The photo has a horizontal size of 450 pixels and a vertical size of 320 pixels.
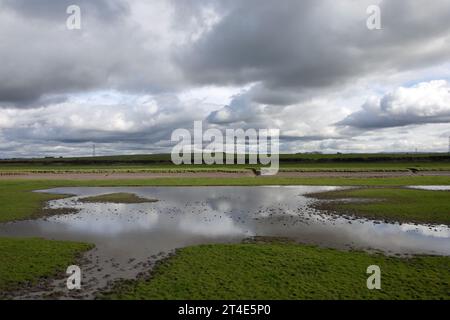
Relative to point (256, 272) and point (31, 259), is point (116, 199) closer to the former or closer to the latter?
point (31, 259)

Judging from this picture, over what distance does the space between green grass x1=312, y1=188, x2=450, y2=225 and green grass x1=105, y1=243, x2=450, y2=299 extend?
41.3 ft

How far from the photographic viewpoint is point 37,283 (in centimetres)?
1470

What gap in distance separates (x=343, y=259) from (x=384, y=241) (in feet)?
18.7

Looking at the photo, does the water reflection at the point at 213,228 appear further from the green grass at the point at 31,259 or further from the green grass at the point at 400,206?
the green grass at the point at 400,206

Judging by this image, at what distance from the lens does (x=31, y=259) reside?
58.1 ft

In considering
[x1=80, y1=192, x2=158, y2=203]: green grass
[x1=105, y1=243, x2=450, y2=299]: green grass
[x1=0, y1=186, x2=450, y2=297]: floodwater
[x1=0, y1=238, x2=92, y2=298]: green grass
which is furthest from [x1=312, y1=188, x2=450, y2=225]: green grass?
[x1=0, y1=238, x2=92, y2=298]: green grass

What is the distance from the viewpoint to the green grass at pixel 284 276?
43.7ft

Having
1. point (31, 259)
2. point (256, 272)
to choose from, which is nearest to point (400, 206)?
point (256, 272)

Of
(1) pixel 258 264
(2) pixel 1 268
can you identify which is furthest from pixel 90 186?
(1) pixel 258 264

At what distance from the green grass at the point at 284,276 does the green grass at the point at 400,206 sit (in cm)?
1258

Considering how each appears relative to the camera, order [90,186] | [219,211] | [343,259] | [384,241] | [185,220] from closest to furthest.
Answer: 1. [343,259]
2. [384,241]
3. [185,220]
4. [219,211]
5. [90,186]

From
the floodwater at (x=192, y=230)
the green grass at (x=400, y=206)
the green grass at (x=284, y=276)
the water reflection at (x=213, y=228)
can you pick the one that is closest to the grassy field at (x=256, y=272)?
the green grass at (x=284, y=276)

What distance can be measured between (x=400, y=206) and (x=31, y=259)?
33.6 meters
